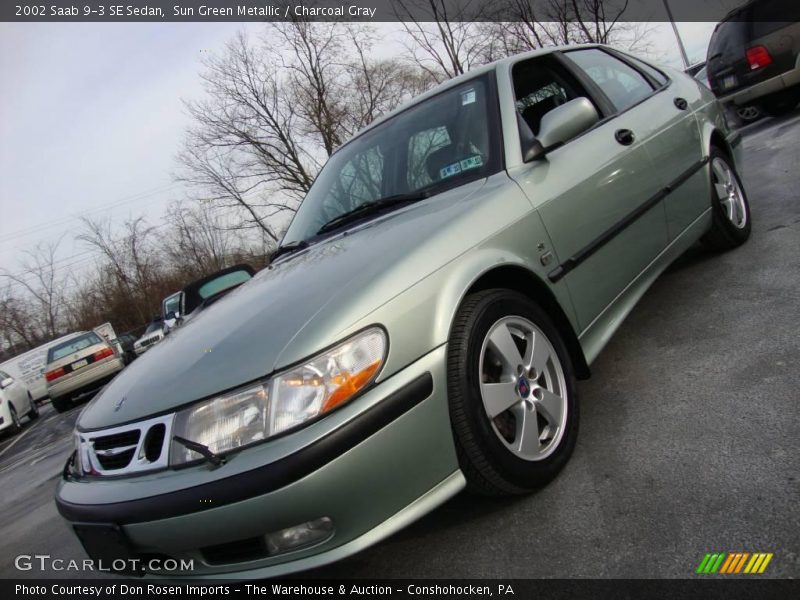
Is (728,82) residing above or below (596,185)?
below

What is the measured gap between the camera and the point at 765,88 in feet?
27.6

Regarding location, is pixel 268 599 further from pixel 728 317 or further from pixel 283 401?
pixel 728 317

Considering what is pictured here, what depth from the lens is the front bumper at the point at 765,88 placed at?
27.0 ft

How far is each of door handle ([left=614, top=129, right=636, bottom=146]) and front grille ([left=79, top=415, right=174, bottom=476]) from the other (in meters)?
2.47

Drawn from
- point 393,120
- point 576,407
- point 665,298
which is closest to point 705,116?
point 665,298

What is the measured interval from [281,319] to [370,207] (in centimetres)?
108

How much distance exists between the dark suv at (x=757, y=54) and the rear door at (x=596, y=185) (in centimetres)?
623

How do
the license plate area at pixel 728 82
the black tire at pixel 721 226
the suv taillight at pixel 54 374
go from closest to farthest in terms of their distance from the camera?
the black tire at pixel 721 226 < the license plate area at pixel 728 82 < the suv taillight at pixel 54 374

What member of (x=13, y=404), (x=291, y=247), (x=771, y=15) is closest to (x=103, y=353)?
(x=13, y=404)

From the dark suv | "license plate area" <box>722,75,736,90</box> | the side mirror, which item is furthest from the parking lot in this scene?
"license plate area" <box>722,75,736,90</box>

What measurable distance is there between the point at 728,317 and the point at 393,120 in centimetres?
201

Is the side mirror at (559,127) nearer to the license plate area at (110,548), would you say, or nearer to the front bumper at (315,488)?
the front bumper at (315,488)

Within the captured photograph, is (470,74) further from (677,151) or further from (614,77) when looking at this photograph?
(677,151)

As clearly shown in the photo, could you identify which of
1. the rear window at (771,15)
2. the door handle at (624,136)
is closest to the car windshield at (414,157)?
the door handle at (624,136)
